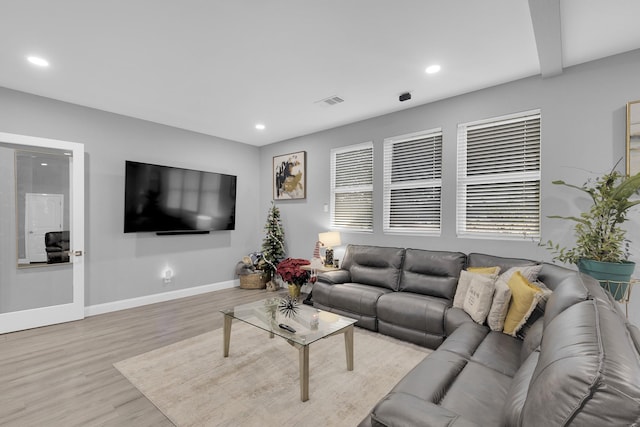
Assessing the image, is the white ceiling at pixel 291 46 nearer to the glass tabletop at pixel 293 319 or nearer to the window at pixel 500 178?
the window at pixel 500 178

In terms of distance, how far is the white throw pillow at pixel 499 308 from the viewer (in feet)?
7.89

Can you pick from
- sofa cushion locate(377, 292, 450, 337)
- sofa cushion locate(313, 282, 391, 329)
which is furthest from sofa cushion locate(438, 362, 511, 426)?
sofa cushion locate(313, 282, 391, 329)

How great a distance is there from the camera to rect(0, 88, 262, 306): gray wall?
376cm

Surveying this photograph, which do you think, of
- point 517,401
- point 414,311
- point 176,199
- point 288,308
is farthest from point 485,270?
point 176,199

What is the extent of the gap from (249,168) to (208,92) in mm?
2520

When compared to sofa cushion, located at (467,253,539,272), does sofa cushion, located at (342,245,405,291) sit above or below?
below

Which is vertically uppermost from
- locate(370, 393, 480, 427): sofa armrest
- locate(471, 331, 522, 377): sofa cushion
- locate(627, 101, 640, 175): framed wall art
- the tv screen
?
locate(627, 101, 640, 175): framed wall art

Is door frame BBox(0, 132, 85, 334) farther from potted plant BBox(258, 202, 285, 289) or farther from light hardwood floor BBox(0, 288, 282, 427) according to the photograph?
potted plant BBox(258, 202, 285, 289)

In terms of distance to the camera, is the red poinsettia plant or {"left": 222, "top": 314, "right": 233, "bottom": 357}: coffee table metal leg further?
the red poinsettia plant

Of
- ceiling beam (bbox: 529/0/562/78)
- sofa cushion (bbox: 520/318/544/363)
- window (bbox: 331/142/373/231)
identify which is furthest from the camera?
window (bbox: 331/142/373/231)

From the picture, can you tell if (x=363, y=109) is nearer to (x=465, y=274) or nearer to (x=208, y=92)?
(x=208, y=92)

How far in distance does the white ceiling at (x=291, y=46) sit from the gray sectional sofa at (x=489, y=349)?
193 cm

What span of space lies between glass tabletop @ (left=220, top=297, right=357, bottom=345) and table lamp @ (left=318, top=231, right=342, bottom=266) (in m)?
1.52

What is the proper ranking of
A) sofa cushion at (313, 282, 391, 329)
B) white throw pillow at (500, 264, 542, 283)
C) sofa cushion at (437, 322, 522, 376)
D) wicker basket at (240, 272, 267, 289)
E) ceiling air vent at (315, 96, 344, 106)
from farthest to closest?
wicker basket at (240, 272, 267, 289), ceiling air vent at (315, 96, 344, 106), sofa cushion at (313, 282, 391, 329), white throw pillow at (500, 264, 542, 283), sofa cushion at (437, 322, 522, 376)
